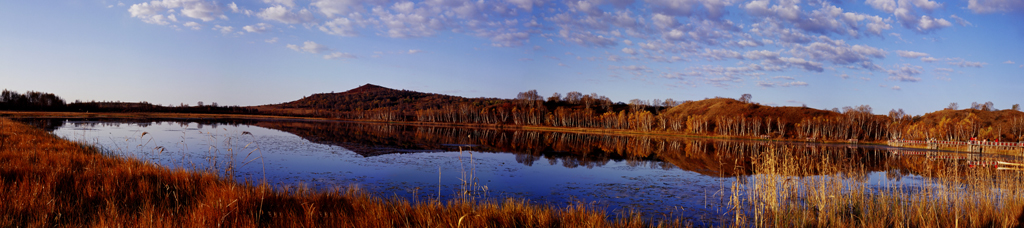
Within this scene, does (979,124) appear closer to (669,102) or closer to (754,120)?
(754,120)

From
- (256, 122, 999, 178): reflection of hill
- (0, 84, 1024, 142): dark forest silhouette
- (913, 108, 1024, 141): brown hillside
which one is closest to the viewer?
(256, 122, 999, 178): reflection of hill

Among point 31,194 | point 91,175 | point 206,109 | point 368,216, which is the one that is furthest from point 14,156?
point 206,109

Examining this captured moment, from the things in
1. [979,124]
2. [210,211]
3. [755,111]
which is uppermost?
[755,111]

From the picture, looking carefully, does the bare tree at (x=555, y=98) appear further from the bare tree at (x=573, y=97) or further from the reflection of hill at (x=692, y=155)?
the reflection of hill at (x=692, y=155)

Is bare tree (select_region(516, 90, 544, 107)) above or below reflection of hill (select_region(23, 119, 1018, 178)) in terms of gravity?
above

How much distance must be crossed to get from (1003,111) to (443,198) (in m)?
120

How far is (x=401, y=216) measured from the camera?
5.36m

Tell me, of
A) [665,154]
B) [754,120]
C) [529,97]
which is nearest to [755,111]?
[754,120]

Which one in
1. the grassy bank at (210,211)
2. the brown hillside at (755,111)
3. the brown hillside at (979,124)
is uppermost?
the brown hillside at (755,111)

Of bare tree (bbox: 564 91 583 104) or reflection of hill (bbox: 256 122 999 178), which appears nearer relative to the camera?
reflection of hill (bbox: 256 122 999 178)

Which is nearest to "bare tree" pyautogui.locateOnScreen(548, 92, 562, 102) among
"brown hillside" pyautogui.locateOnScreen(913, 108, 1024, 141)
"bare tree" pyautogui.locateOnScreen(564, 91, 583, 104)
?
"bare tree" pyautogui.locateOnScreen(564, 91, 583, 104)

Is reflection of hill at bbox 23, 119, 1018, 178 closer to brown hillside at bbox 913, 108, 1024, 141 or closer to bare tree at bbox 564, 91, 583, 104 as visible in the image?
brown hillside at bbox 913, 108, 1024, 141

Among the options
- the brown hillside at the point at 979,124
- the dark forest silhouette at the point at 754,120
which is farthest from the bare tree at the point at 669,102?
the brown hillside at the point at 979,124

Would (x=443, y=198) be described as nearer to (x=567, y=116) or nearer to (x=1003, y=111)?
(x=567, y=116)
